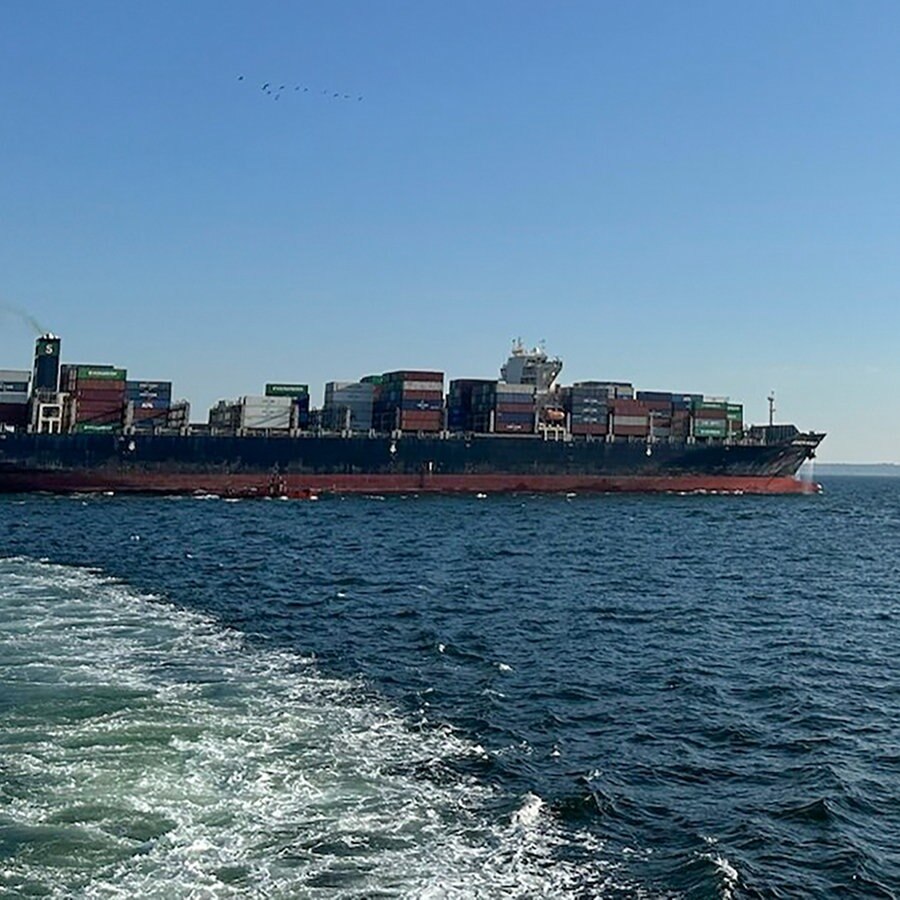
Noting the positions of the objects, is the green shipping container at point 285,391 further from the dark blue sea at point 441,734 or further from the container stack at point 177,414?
the dark blue sea at point 441,734

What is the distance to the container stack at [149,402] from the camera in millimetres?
81562

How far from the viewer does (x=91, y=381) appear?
8075 cm

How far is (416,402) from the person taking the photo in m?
90.2

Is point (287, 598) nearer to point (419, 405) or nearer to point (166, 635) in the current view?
point (166, 635)

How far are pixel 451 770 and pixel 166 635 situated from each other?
12.7 m

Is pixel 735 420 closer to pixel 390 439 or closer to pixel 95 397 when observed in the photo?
pixel 390 439

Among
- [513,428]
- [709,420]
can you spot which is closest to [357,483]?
[513,428]

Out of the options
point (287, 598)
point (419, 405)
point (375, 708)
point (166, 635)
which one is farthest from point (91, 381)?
point (375, 708)

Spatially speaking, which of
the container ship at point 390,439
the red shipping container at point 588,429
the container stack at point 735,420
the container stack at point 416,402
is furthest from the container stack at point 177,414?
the container stack at point 735,420

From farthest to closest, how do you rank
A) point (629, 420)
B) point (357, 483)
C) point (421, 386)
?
point (629, 420), point (421, 386), point (357, 483)

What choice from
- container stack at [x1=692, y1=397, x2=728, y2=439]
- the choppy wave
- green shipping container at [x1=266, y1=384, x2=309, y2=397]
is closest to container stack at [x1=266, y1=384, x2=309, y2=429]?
green shipping container at [x1=266, y1=384, x2=309, y2=397]

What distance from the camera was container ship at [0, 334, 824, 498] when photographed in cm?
7744

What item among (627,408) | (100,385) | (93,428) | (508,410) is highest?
(627,408)

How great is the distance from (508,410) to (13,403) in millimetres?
46172
